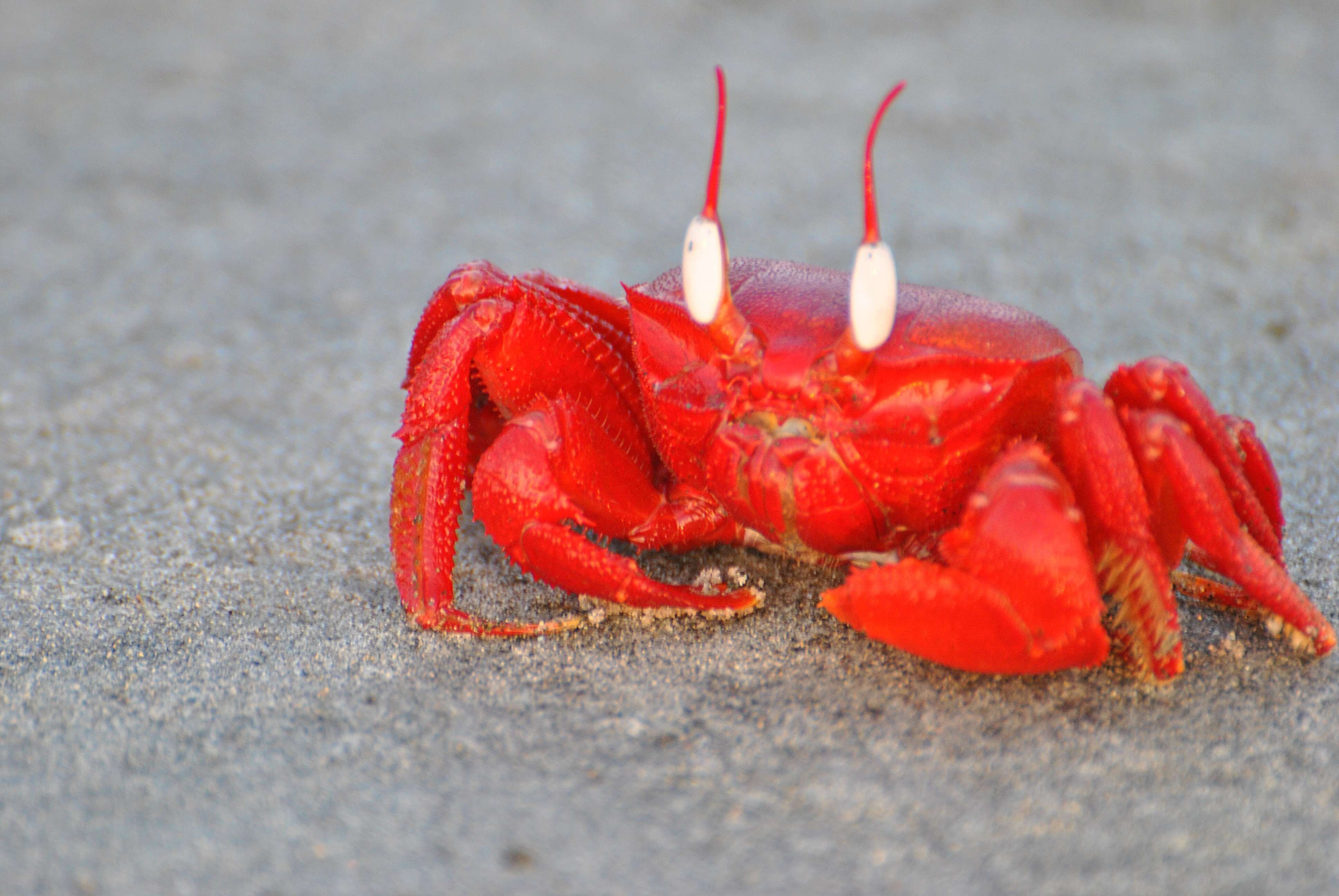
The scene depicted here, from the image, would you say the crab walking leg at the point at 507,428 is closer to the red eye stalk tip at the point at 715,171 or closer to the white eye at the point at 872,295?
the red eye stalk tip at the point at 715,171

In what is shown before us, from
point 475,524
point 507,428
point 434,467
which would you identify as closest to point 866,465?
point 507,428

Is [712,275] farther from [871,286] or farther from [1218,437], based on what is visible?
[1218,437]

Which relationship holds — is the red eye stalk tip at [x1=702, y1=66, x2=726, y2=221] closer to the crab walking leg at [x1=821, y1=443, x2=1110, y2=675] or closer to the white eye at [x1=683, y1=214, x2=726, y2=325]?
the white eye at [x1=683, y1=214, x2=726, y2=325]

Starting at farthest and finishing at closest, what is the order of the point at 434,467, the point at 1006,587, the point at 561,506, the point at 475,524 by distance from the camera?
the point at 475,524 < the point at 434,467 < the point at 561,506 < the point at 1006,587

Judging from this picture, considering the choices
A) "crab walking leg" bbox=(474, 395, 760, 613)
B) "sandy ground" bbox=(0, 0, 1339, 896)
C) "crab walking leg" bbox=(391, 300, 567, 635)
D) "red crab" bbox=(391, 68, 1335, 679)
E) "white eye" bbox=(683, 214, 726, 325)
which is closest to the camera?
"sandy ground" bbox=(0, 0, 1339, 896)

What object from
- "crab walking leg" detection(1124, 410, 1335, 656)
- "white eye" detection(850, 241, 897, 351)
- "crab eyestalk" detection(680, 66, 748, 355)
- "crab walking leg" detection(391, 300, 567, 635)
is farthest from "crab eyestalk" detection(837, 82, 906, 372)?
"crab walking leg" detection(391, 300, 567, 635)

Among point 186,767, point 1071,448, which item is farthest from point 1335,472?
point 186,767

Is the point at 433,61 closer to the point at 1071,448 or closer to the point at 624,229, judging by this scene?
the point at 624,229
